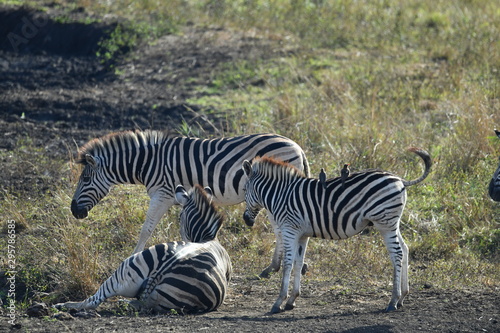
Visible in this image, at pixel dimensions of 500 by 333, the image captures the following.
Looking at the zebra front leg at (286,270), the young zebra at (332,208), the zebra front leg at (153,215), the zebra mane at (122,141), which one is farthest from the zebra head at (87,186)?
the zebra front leg at (286,270)

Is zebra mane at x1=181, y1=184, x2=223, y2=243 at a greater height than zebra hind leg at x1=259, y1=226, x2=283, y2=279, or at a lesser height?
greater

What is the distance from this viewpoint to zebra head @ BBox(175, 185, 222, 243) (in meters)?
7.84

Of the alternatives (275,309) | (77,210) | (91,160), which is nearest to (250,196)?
(275,309)

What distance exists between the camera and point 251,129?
11.7 meters

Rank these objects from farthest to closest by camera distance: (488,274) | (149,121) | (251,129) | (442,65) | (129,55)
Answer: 1. (129,55)
2. (442,65)
3. (149,121)
4. (251,129)
5. (488,274)

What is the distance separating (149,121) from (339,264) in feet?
19.9

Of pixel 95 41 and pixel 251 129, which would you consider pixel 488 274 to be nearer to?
pixel 251 129

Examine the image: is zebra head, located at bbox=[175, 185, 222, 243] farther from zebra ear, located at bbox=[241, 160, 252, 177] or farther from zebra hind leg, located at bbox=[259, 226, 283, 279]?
zebra hind leg, located at bbox=[259, 226, 283, 279]

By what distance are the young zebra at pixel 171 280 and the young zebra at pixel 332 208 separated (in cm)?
68

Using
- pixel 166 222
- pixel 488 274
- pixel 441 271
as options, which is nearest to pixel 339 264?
pixel 441 271

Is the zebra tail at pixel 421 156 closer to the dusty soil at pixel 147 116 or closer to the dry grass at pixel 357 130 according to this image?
the dusty soil at pixel 147 116

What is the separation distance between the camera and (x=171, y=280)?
6855mm

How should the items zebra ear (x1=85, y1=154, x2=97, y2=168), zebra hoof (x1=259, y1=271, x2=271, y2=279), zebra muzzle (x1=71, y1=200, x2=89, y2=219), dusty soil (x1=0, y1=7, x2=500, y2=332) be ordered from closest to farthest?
dusty soil (x1=0, y1=7, x2=500, y2=332), zebra hoof (x1=259, y1=271, x2=271, y2=279), zebra ear (x1=85, y1=154, x2=97, y2=168), zebra muzzle (x1=71, y1=200, x2=89, y2=219)

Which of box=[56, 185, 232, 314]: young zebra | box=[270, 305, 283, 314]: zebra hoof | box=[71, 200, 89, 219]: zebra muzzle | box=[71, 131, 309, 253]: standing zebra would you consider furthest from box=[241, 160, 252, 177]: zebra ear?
box=[71, 200, 89, 219]: zebra muzzle
